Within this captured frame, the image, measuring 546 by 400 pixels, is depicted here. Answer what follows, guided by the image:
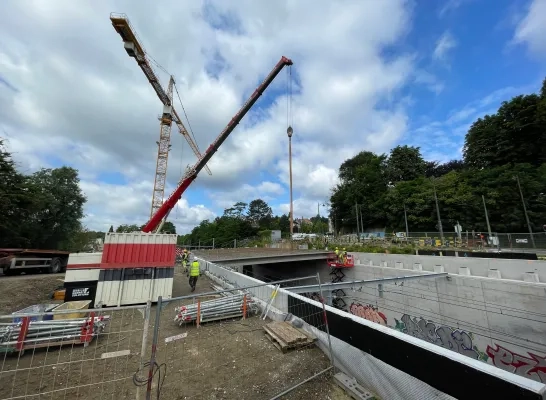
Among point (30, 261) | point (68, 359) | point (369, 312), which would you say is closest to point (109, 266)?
point (68, 359)

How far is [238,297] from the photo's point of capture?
28.2 ft

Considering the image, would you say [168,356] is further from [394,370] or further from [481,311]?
[481,311]

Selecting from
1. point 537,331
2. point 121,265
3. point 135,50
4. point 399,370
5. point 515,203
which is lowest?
point 537,331

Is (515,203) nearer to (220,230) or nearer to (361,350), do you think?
(361,350)

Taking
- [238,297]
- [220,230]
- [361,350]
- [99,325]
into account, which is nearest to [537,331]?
[361,350]

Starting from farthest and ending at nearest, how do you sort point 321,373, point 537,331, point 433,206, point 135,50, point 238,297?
point 433,206, point 135,50, point 537,331, point 238,297, point 321,373

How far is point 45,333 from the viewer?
20.2ft

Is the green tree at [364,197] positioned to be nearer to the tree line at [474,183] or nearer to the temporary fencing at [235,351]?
the tree line at [474,183]

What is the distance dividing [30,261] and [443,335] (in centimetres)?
2581

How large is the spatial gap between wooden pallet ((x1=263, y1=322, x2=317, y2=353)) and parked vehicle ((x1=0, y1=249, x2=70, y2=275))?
61.6ft

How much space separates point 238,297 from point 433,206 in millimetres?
41903

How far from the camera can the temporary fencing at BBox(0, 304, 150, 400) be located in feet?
14.4

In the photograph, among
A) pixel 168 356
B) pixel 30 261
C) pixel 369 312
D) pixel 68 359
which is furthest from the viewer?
pixel 369 312

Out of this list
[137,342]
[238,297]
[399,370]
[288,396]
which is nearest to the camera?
[399,370]
